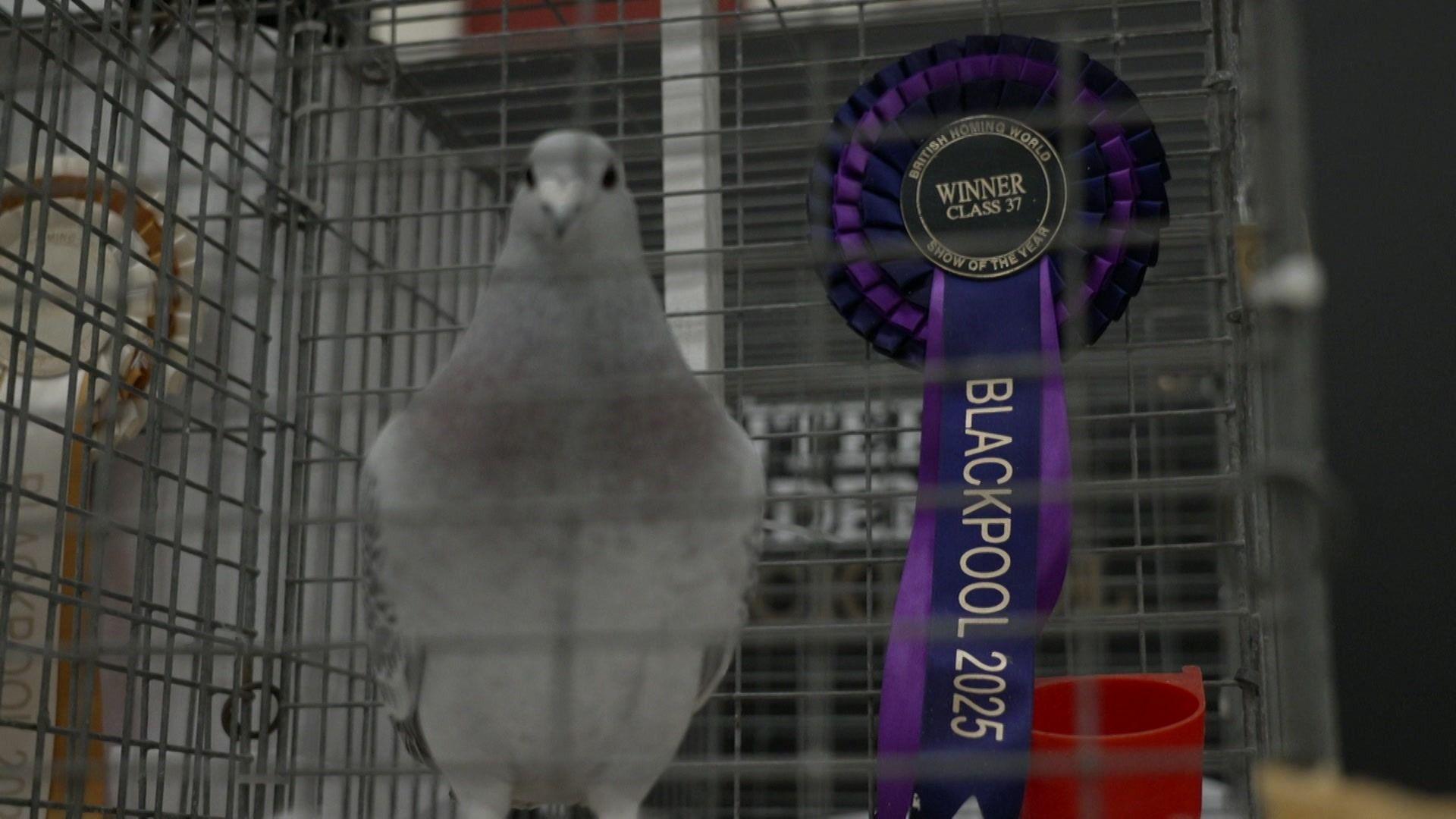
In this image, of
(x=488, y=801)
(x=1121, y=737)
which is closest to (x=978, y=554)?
(x=1121, y=737)

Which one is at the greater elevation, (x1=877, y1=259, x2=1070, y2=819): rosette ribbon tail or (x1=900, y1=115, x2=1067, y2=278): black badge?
(x1=900, y1=115, x2=1067, y2=278): black badge

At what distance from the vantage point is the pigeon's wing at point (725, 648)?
0.93 meters

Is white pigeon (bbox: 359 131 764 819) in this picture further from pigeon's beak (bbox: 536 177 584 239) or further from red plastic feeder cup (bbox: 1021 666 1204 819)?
red plastic feeder cup (bbox: 1021 666 1204 819)

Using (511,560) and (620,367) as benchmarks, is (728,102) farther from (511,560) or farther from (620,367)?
(511,560)

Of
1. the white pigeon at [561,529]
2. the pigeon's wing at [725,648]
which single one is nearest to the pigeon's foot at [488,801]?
the white pigeon at [561,529]

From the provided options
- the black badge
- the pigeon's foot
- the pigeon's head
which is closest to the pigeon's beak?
the pigeon's head

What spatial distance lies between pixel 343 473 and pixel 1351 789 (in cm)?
120

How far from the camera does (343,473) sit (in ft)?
5.02

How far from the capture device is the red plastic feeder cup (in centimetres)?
106

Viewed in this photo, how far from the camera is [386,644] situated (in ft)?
3.02

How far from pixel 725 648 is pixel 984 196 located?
0.56 meters

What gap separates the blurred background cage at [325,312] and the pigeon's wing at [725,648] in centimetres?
6

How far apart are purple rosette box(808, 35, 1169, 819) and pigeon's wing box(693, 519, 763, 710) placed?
0.80 feet

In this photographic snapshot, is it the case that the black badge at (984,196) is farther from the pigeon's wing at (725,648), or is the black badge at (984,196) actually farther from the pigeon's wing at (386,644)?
the pigeon's wing at (386,644)
